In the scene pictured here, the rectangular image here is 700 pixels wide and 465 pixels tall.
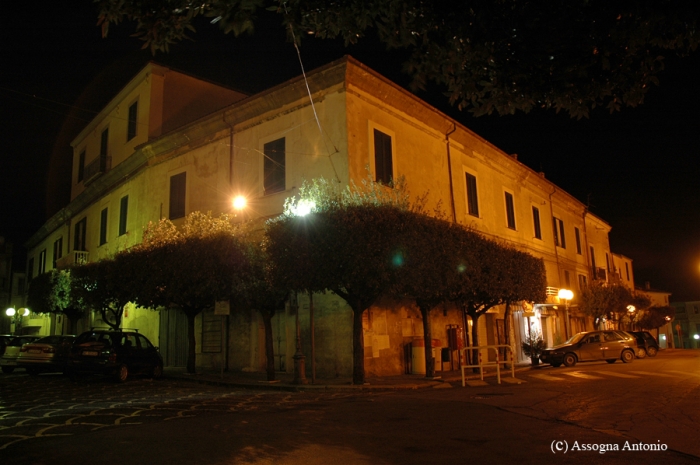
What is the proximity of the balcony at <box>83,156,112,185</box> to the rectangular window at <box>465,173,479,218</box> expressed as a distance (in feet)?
58.6

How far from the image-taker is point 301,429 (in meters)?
7.93

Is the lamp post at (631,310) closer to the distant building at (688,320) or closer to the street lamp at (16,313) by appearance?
the street lamp at (16,313)

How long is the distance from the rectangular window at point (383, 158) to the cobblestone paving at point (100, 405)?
8091 millimetres

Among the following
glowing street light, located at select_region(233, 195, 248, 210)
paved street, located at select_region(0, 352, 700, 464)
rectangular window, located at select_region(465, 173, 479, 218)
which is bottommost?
paved street, located at select_region(0, 352, 700, 464)

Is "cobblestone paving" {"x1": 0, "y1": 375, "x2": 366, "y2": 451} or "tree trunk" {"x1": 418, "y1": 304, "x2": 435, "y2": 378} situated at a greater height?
"tree trunk" {"x1": 418, "y1": 304, "x2": 435, "y2": 378}

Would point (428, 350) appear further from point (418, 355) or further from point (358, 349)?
point (358, 349)

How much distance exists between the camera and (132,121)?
89.4 feet

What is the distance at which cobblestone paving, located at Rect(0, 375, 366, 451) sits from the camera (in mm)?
8367

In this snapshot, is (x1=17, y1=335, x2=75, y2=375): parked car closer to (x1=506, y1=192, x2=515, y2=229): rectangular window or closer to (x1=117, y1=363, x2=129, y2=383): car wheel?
(x1=117, y1=363, x2=129, y2=383): car wheel

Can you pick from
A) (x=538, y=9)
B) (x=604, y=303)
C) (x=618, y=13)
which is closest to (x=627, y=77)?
(x=618, y=13)

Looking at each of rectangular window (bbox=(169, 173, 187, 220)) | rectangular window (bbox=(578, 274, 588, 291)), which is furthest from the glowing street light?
rectangular window (bbox=(578, 274, 588, 291))

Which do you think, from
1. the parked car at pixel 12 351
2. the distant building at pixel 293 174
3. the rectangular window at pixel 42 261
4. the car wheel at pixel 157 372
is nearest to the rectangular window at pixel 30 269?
the rectangular window at pixel 42 261

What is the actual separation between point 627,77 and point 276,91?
46.8ft

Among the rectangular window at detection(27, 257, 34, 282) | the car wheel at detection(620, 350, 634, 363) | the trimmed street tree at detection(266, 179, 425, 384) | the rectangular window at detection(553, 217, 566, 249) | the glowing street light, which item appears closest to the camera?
the trimmed street tree at detection(266, 179, 425, 384)
